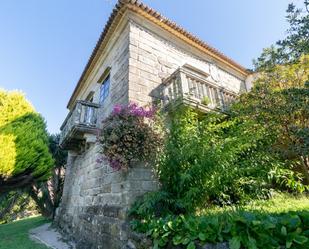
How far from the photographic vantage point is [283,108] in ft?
16.3

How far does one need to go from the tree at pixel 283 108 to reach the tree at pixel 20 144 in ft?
24.0

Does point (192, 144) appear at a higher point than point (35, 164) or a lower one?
lower

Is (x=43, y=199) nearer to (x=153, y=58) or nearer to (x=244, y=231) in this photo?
(x=153, y=58)

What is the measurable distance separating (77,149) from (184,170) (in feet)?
18.1

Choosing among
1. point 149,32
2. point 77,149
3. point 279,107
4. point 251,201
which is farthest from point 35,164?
point 279,107

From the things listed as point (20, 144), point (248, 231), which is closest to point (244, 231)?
point (248, 231)

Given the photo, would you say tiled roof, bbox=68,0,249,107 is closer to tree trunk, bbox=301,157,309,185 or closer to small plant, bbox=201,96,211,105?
small plant, bbox=201,96,211,105

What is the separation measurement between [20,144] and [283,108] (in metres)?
8.39

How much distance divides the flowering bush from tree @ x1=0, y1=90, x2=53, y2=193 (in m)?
4.50

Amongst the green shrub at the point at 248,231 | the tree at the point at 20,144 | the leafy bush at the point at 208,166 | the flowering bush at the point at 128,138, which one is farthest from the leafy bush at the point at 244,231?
the tree at the point at 20,144

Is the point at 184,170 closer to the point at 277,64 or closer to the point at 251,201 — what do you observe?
the point at 251,201

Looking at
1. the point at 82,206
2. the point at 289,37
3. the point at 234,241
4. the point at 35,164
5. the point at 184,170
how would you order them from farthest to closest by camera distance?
the point at 35,164, the point at 82,206, the point at 289,37, the point at 184,170, the point at 234,241

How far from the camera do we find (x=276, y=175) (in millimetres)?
4309

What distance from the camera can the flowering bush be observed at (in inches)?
172
